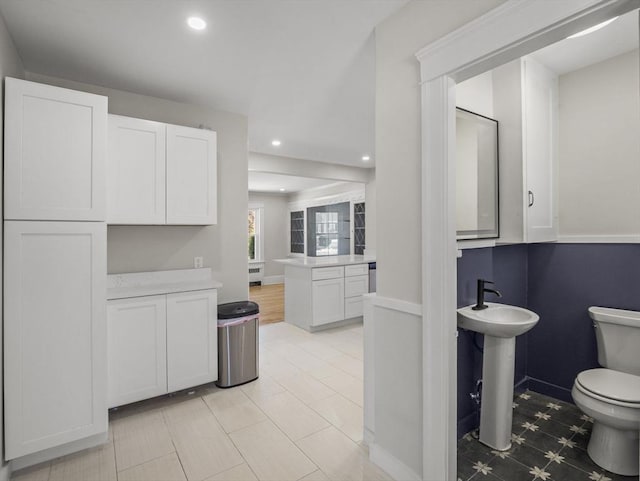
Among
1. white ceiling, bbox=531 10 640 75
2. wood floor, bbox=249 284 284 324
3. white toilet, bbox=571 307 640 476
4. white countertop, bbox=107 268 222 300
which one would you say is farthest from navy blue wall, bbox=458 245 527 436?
wood floor, bbox=249 284 284 324

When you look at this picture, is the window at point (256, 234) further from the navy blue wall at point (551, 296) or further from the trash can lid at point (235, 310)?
the navy blue wall at point (551, 296)

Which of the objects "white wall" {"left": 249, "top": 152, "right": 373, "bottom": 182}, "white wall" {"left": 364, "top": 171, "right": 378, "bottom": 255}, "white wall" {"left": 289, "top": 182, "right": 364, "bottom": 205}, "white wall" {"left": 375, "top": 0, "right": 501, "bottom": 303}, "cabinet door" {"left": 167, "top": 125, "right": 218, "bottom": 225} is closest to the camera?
"white wall" {"left": 375, "top": 0, "right": 501, "bottom": 303}

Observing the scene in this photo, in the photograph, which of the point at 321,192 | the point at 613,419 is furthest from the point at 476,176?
the point at 321,192

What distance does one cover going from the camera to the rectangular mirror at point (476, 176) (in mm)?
2203

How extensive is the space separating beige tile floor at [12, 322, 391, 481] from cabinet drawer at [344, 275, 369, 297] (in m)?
1.66

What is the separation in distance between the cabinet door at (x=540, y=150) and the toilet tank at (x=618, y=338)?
0.63 meters

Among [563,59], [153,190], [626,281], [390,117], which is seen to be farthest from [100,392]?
[563,59]

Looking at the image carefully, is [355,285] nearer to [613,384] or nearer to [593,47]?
[613,384]

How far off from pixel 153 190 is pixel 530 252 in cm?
309

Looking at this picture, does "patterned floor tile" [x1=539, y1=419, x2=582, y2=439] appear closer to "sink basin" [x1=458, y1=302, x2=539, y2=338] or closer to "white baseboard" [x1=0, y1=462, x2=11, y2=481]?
"sink basin" [x1=458, y1=302, x2=539, y2=338]

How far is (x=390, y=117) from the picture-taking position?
72.9 inches

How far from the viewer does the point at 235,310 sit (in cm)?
296

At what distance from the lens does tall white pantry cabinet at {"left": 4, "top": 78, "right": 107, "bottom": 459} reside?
6.12 ft

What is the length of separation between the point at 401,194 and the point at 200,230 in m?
2.08
